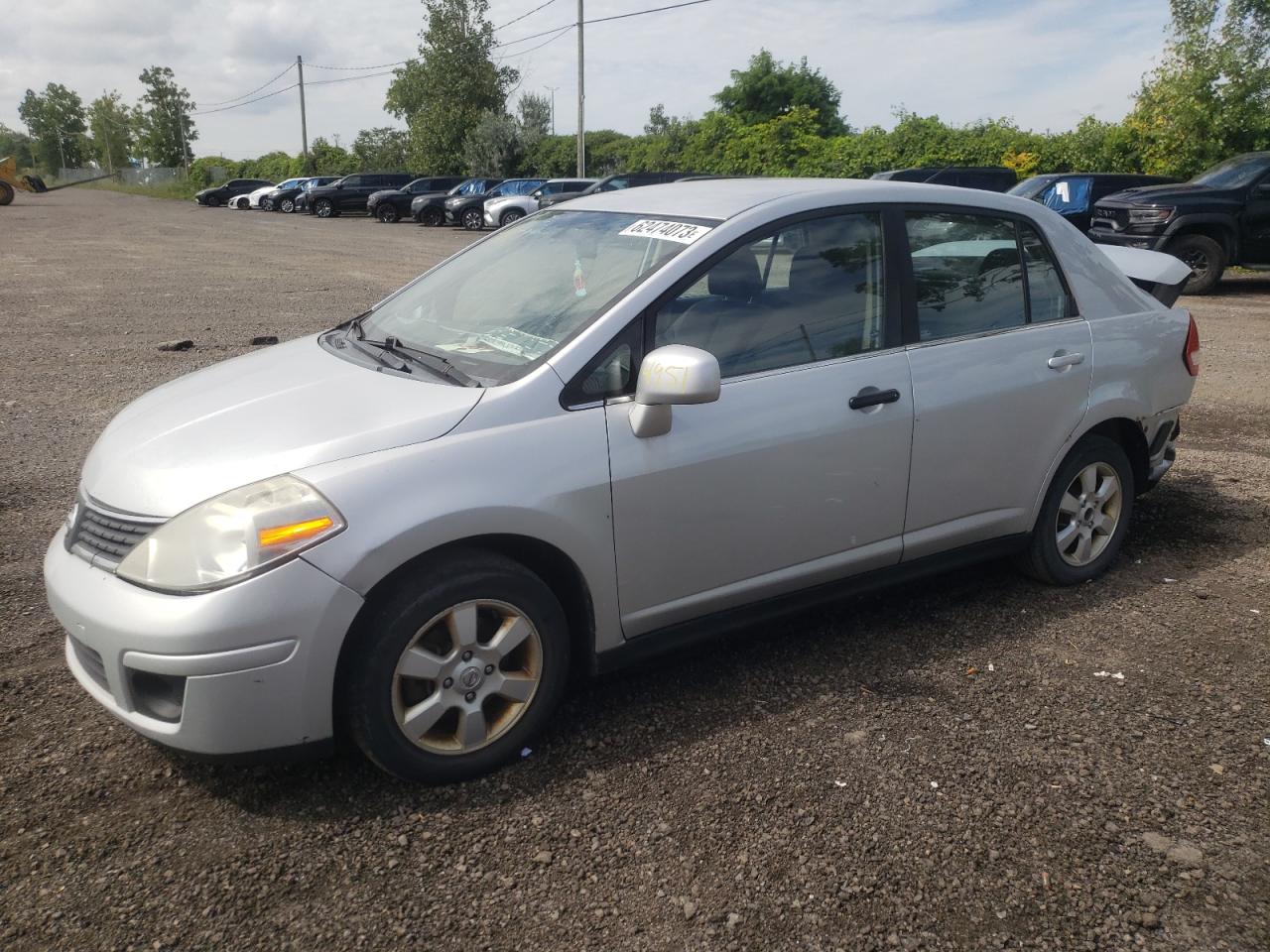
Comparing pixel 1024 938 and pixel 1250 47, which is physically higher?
pixel 1250 47

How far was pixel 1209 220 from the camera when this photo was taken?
14.5 metres

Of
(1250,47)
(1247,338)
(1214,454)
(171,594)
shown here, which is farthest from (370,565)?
(1250,47)

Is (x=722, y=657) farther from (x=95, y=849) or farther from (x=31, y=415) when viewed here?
(x=31, y=415)

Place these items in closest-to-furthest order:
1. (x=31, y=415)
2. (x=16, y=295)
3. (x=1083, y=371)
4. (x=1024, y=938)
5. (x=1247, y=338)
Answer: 1. (x=1024, y=938)
2. (x=1083, y=371)
3. (x=31, y=415)
4. (x=1247, y=338)
5. (x=16, y=295)

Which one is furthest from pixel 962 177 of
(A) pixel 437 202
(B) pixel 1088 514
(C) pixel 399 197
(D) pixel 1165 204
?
(C) pixel 399 197

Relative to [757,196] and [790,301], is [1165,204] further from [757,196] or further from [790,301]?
[790,301]

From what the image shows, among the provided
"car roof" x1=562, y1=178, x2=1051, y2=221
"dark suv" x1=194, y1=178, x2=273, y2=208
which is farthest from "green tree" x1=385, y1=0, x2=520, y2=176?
"car roof" x1=562, y1=178, x2=1051, y2=221

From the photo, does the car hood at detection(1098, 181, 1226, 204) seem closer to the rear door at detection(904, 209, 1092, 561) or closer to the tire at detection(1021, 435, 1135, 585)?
the tire at detection(1021, 435, 1135, 585)

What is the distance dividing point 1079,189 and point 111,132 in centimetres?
12793

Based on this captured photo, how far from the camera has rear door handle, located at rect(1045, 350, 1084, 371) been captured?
160 inches

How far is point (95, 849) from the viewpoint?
2.69m

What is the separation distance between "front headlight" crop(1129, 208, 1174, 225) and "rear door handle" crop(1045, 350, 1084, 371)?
12.1 meters

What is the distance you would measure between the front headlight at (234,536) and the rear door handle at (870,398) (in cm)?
177

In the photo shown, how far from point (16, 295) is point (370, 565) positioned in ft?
44.8
